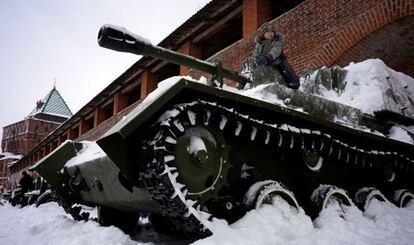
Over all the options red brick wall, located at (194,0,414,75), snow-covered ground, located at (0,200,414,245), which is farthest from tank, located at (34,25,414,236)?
red brick wall, located at (194,0,414,75)

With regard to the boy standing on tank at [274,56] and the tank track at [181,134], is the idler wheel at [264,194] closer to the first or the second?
the tank track at [181,134]

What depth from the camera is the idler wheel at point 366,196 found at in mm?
4250

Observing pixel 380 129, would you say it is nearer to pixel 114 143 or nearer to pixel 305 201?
pixel 305 201

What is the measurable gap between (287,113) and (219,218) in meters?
1.12

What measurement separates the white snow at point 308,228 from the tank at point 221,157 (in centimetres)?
10

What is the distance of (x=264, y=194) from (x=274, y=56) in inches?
84.9

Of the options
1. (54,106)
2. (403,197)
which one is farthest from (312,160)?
(54,106)

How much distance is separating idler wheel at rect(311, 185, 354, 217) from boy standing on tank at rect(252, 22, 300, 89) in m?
1.50

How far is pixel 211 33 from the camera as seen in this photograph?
11.4m

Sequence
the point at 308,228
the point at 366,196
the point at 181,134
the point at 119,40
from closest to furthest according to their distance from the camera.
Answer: the point at 181,134
the point at 119,40
the point at 308,228
the point at 366,196

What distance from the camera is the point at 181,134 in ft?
9.37

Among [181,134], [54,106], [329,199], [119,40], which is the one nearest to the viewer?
[181,134]

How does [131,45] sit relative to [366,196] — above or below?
above

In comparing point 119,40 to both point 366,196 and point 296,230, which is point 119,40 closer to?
point 296,230
